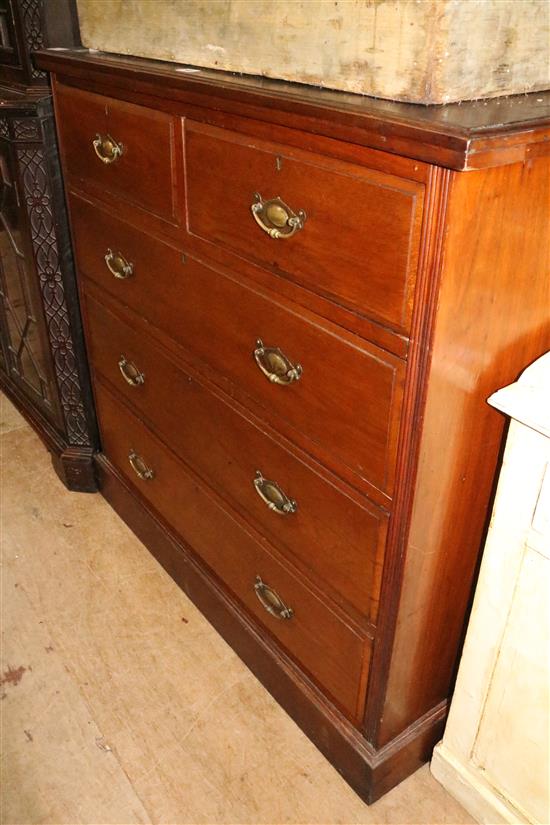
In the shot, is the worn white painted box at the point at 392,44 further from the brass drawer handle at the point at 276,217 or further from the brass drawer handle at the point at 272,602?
the brass drawer handle at the point at 272,602

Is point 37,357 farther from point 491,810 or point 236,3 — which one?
point 491,810

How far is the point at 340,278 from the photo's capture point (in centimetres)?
98

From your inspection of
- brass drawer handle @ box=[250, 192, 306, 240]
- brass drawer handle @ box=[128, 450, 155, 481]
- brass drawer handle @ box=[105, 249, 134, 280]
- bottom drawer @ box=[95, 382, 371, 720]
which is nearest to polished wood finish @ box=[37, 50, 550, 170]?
brass drawer handle @ box=[250, 192, 306, 240]

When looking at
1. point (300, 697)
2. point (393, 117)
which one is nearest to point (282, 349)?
point (393, 117)

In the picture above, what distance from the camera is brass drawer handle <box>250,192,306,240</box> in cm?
101

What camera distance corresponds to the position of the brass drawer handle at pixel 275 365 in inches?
45.0

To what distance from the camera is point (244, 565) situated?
1.53 meters

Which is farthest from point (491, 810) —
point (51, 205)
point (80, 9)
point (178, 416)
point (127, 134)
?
point (80, 9)

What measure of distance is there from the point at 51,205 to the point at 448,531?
4.07ft

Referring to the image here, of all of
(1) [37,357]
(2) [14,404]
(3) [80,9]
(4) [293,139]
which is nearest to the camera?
(4) [293,139]

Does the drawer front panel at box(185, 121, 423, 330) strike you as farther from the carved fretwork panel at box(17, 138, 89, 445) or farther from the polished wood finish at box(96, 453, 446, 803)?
the polished wood finish at box(96, 453, 446, 803)

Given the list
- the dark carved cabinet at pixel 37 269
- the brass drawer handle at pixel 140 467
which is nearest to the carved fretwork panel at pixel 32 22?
the dark carved cabinet at pixel 37 269

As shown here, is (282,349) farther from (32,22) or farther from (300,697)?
(32,22)

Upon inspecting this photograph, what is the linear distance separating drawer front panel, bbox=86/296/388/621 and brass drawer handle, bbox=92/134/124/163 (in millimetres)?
372
